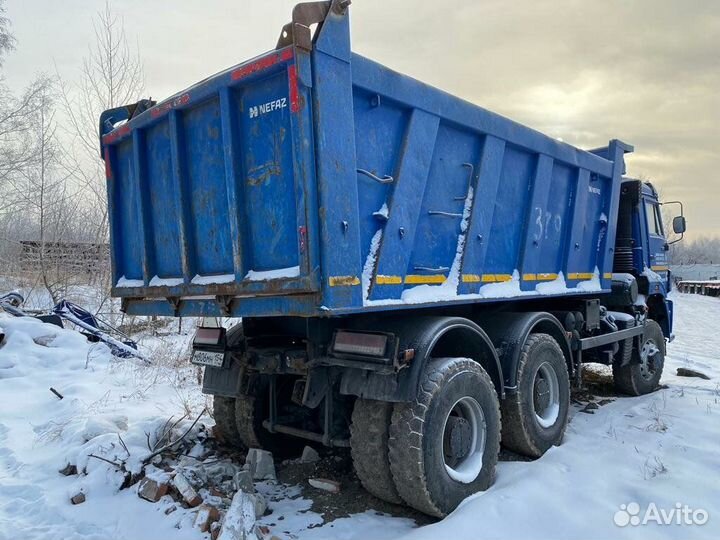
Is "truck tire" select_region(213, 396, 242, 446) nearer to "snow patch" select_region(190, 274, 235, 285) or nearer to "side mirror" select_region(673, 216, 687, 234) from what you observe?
"snow patch" select_region(190, 274, 235, 285)

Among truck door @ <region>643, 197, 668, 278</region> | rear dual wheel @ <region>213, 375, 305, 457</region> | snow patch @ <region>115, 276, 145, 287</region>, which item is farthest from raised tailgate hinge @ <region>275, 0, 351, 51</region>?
truck door @ <region>643, 197, 668, 278</region>

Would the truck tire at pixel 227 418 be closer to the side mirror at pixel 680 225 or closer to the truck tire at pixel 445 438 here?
the truck tire at pixel 445 438

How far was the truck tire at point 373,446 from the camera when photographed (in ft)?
11.2

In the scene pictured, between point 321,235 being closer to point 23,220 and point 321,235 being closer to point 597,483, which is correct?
point 597,483

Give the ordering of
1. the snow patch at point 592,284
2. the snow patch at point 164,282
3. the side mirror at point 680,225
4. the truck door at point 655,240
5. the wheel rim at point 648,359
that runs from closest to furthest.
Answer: the snow patch at point 164,282 → the snow patch at point 592,284 → the wheel rim at point 648,359 → the truck door at point 655,240 → the side mirror at point 680,225

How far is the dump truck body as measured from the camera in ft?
9.77

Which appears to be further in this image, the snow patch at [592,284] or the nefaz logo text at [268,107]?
the snow patch at [592,284]

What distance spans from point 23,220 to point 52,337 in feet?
50.9

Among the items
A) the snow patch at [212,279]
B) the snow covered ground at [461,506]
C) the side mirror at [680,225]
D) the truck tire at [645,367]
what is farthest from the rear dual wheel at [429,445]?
the side mirror at [680,225]

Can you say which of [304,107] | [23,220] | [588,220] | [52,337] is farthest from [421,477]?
[23,220]

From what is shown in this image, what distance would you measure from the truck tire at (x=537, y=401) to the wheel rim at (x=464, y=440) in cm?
74

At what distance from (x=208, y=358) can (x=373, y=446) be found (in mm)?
1683

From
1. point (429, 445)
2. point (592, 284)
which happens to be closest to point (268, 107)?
point (429, 445)

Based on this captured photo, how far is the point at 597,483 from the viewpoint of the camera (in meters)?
3.65
